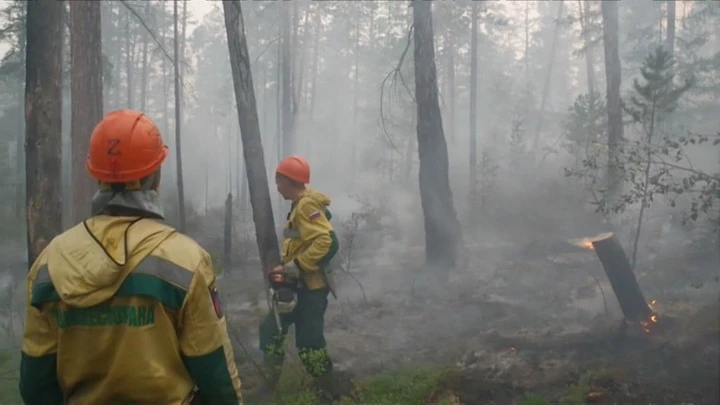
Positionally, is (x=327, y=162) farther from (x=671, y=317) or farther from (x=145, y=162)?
(x=145, y=162)

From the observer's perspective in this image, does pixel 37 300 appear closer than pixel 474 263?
Yes

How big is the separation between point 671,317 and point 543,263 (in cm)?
566

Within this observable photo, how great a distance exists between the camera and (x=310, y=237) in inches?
221

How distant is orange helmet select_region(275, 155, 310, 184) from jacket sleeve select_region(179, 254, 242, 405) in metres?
3.36

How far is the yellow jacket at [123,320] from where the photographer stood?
2.14 m

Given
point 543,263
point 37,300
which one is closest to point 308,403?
point 37,300

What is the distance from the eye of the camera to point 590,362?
6672 millimetres

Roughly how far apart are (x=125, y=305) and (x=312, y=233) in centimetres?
347

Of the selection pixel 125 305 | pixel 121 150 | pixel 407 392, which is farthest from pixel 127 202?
pixel 407 392

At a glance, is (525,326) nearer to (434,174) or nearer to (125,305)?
(434,174)

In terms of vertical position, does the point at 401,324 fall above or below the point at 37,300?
below

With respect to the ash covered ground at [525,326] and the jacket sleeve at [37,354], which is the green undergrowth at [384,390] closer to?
the ash covered ground at [525,326]

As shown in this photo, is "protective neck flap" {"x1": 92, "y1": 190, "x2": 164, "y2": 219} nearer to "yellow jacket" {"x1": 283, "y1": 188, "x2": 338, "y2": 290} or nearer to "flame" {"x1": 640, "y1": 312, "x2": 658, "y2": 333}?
"yellow jacket" {"x1": 283, "y1": 188, "x2": 338, "y2": 290}

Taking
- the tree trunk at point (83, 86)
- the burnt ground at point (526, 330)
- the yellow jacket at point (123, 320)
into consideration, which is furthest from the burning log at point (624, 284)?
the yellow jacket at point (123, 320)
